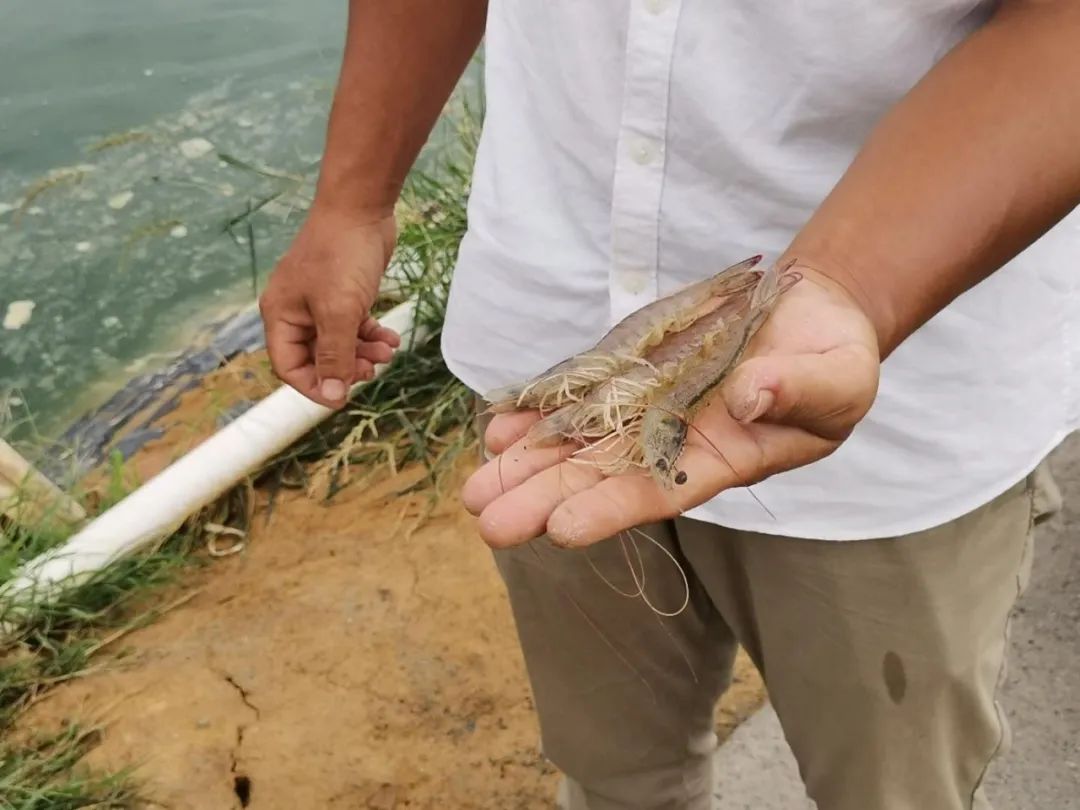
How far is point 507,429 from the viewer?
1.17 m

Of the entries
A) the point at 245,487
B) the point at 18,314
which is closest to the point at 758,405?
the point at 245,487

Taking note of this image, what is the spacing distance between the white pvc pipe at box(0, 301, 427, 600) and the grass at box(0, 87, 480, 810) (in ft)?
0.14

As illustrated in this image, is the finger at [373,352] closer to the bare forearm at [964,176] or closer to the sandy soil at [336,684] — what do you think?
the bare forearm at [964,176]

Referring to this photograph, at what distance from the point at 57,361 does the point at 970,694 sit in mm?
4203

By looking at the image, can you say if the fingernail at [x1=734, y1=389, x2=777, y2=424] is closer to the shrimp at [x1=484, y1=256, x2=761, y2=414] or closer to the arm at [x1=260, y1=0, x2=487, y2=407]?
the shrimp at [x1=484, y1=256, x2=761, y2=414]

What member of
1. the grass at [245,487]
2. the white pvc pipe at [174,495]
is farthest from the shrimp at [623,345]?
the white pvc pipe at [174,495]

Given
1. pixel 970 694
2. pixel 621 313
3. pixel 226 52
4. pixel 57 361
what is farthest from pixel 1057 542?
pixel 226 52

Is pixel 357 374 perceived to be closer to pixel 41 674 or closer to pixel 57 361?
pixel 41 674

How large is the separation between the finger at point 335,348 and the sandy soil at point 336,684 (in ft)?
3.76

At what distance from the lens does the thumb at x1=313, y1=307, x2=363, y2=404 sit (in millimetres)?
1569

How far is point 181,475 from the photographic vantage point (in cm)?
313

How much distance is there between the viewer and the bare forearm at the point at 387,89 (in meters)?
1.47

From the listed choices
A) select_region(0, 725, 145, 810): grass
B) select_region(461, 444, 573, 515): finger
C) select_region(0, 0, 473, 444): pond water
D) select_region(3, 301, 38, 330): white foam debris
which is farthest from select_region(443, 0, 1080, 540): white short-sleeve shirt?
select_region(3, 301, 38, 330): white foam debris

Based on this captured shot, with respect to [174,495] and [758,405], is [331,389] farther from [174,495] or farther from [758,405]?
[174,495]
